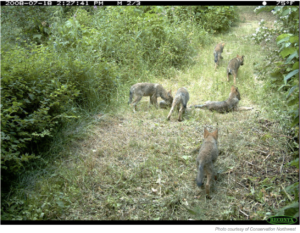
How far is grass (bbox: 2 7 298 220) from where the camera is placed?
4.01 metres

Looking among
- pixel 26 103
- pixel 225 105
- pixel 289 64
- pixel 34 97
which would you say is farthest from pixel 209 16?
pixel 26 103

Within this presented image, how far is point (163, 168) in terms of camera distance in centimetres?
481

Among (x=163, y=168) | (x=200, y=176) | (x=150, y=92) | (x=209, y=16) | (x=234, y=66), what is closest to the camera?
(x=200, y=176)

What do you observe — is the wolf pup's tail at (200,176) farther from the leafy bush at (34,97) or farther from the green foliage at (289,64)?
the leafy bush at (34,97)

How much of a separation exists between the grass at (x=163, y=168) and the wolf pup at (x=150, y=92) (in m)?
0.30

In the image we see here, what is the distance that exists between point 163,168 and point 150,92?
2943 mm

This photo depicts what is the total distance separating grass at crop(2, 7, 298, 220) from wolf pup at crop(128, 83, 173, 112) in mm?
295

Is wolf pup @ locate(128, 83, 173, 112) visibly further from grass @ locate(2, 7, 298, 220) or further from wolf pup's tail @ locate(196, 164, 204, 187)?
wolf pup's tail @ locate(196, 164, 204, 187)

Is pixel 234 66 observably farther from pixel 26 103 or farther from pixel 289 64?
pixel 26 103

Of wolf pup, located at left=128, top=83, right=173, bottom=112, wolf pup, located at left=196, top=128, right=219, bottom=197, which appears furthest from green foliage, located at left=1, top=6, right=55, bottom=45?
wolf pup, located at left=196, top=128, right=219, bottom=197

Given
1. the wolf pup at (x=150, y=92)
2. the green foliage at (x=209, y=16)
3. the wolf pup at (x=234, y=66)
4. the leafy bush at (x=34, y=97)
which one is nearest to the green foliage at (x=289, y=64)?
the wolf pup at (x=234, y=66)

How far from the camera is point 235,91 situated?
7078 mm

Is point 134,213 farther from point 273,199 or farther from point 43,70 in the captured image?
point 43,70

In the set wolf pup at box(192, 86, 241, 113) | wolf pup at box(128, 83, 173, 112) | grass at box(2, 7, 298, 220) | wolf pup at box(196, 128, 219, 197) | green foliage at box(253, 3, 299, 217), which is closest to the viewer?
green foliage at box(253, 3, 299, 217)
